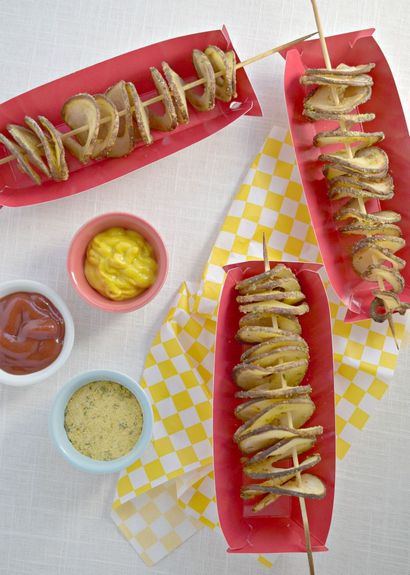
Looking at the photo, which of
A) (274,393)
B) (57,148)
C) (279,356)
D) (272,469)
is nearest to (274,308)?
(279,356)

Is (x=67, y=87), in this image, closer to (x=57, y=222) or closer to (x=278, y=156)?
(x=57, y=222)

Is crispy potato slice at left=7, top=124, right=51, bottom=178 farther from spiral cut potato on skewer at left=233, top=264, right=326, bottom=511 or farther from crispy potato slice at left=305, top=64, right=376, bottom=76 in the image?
crispy potato slice at left=305, top=64, right=376, bottom=76

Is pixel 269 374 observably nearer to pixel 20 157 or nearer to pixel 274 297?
pixel 274 297

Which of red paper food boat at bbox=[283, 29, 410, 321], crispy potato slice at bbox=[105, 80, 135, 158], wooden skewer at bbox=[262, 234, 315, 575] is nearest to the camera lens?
wooden skewer at bbox=[262, 234, 315, 575]

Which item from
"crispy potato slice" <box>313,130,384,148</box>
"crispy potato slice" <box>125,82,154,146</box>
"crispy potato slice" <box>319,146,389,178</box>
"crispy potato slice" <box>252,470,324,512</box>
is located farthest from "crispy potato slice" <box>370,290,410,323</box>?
"crispy potato slice" <box>125,82,154,146</box>

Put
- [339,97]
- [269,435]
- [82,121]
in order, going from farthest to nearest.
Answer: [339,97], [82,121], [269,435]
